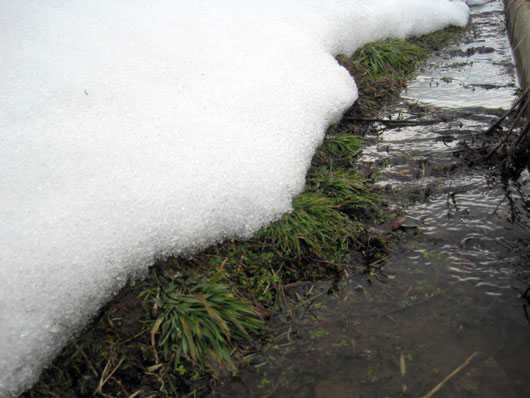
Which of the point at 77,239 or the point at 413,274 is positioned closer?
the point at 77,239

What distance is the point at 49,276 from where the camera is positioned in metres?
2.06

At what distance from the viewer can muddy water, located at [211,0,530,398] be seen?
195cm

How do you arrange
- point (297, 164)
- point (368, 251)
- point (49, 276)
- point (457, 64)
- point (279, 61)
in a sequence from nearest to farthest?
1. point (49, 276)
2. point (368, 251)
3. point (297, 164)
4. point (279, 61)
5. point (457, 64)

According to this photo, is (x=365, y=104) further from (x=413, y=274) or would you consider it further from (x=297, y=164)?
(x=413, y=274)

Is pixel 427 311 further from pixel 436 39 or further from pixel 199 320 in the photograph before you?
pixel 436 39

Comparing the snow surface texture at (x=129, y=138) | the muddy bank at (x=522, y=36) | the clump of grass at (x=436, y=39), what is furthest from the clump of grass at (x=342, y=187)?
the clump of grass at (x=436, y=39)

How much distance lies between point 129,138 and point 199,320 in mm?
1291

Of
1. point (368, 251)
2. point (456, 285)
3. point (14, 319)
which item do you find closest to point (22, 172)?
point (14, 319)

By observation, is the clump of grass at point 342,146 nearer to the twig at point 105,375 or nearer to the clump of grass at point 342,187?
the clump of grass at point 342,187

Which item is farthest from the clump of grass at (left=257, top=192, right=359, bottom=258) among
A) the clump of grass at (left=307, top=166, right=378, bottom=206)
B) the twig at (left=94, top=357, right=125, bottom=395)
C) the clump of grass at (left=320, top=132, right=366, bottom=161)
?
the twig at (left=94, top=357, right=125, bottom=395)

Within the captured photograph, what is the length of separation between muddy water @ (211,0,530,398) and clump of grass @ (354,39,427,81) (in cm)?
208

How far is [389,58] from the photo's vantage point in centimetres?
565

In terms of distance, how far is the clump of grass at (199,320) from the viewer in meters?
2.08

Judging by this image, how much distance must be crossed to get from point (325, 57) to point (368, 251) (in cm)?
246
